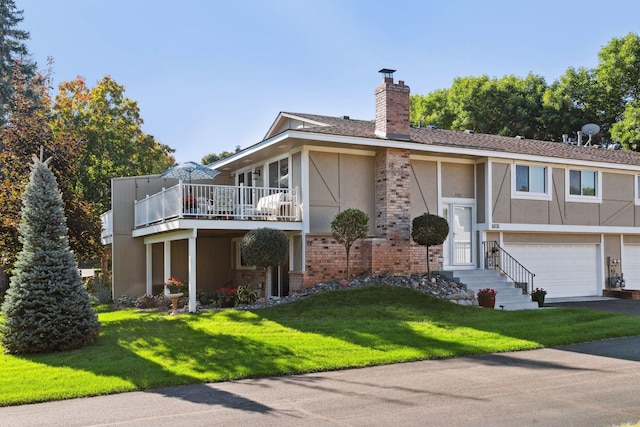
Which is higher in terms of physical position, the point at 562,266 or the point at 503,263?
the point at 503,263

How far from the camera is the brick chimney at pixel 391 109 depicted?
1867 cm

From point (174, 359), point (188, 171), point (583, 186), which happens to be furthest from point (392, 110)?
point (174, 359)

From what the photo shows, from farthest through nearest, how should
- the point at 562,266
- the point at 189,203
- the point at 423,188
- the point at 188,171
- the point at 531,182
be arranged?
the point at 562,266 < the point at 531,182 < the point at 423,188 < the point at 188,171 < the point at 189,203

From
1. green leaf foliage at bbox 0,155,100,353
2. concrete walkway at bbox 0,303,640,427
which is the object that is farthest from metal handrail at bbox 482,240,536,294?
green leaf foliage at bbox 0,155,100,353

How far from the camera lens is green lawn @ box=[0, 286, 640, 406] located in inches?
389

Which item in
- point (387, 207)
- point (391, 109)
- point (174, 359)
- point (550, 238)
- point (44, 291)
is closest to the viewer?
point (174, 359)

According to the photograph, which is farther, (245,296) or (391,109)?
(391,109)

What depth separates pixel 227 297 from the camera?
Result: 58.8 ft

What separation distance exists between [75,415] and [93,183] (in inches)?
1004

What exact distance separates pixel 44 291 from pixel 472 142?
14728 millimetres

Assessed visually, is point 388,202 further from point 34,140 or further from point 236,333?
point 34,140

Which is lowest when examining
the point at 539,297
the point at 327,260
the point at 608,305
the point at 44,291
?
the point at 608,305

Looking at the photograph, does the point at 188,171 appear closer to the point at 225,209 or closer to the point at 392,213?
the point at 225,209

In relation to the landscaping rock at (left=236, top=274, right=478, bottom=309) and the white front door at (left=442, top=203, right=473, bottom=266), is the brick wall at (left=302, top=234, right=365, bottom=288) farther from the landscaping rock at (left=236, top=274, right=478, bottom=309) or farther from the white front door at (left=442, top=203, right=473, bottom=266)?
the white front door at (left=442, top=203, right=473, bottom=266)
